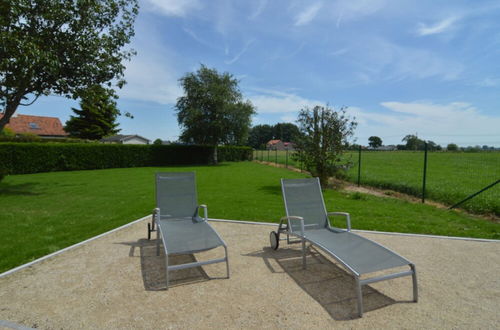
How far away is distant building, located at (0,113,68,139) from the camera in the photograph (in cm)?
3834

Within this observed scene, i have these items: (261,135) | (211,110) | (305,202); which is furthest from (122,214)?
(261,135)

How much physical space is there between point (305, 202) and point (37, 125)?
49565 millimetres

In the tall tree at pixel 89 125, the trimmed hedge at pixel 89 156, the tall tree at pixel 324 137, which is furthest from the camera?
the tall tree at pixel 89 125

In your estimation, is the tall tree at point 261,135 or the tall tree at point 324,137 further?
the tall tree at point 261,135

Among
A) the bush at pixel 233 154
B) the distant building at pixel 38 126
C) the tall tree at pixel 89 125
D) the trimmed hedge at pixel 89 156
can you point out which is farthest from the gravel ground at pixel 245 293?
the distant building at pixel 38 126

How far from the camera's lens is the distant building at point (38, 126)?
38344mm

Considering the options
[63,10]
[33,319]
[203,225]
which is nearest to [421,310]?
[203,225]

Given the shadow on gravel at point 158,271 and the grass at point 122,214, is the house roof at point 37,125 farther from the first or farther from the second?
the shadow on gravel at point 158,271

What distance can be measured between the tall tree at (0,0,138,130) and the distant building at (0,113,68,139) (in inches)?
1394

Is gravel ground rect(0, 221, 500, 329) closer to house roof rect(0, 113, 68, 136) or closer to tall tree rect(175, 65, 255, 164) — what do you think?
tall tree rect(175, 65, 255, 164)

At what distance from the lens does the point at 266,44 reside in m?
9.98

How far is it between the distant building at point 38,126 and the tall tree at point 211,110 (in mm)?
27056

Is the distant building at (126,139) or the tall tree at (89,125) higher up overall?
the tall tree at (89,125)

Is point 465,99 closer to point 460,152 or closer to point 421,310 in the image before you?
point 460,152
